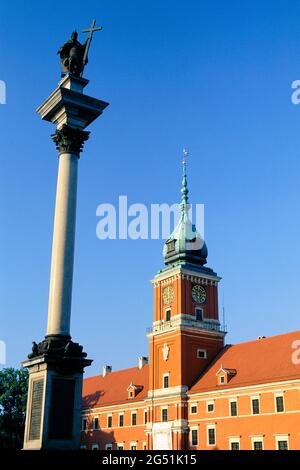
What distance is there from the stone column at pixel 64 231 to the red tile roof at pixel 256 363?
3044 centimetres

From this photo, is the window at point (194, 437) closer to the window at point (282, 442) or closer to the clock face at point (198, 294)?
the window at point (282, 442)

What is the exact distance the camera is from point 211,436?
49.5 m

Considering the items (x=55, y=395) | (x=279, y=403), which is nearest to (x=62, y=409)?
(x=55, y=395)

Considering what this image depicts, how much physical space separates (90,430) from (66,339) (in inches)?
2127

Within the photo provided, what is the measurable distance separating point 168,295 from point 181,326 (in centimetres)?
466

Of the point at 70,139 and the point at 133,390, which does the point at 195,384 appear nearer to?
the point at 133,390

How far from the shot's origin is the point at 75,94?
20031mm

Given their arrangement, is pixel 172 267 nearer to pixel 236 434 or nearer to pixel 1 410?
pixel 236 434

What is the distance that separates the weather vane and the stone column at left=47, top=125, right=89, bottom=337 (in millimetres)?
2515

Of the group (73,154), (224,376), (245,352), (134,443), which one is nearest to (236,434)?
(224,376)

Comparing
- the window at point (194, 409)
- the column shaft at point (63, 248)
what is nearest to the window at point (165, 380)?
the window at point (194, 409)

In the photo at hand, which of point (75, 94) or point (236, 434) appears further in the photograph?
point (236, 434)

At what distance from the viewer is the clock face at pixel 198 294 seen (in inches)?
2270
